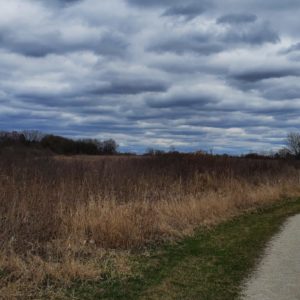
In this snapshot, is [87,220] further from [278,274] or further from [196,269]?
[278,274]

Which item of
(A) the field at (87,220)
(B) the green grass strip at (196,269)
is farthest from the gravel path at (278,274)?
(A) the field at (87,220)

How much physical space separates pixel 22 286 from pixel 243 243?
20.1ft

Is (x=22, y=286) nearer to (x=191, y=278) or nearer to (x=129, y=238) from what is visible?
(x=191, y=278)

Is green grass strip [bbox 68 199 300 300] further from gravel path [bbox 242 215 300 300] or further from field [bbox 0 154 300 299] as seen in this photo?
field [bbox 0 154 300 299]

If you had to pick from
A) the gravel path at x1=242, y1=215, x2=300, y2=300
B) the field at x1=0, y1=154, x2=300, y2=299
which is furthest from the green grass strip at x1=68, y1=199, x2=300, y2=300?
the field at x1=0, y1=154, x2=300, y2=299

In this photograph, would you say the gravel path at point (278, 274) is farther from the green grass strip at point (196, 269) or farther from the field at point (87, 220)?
the field at point (87, 220)

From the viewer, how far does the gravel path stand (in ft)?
23.8

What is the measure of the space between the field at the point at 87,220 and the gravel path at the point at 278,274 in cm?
206

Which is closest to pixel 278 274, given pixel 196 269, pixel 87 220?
pixel 196 269

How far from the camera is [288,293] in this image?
24.0ft

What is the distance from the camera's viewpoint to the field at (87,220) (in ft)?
25.2

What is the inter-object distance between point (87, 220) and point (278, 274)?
163 inches

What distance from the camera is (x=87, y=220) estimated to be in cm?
1071

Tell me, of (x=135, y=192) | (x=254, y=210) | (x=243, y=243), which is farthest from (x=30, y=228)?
(x=254, y=210)
